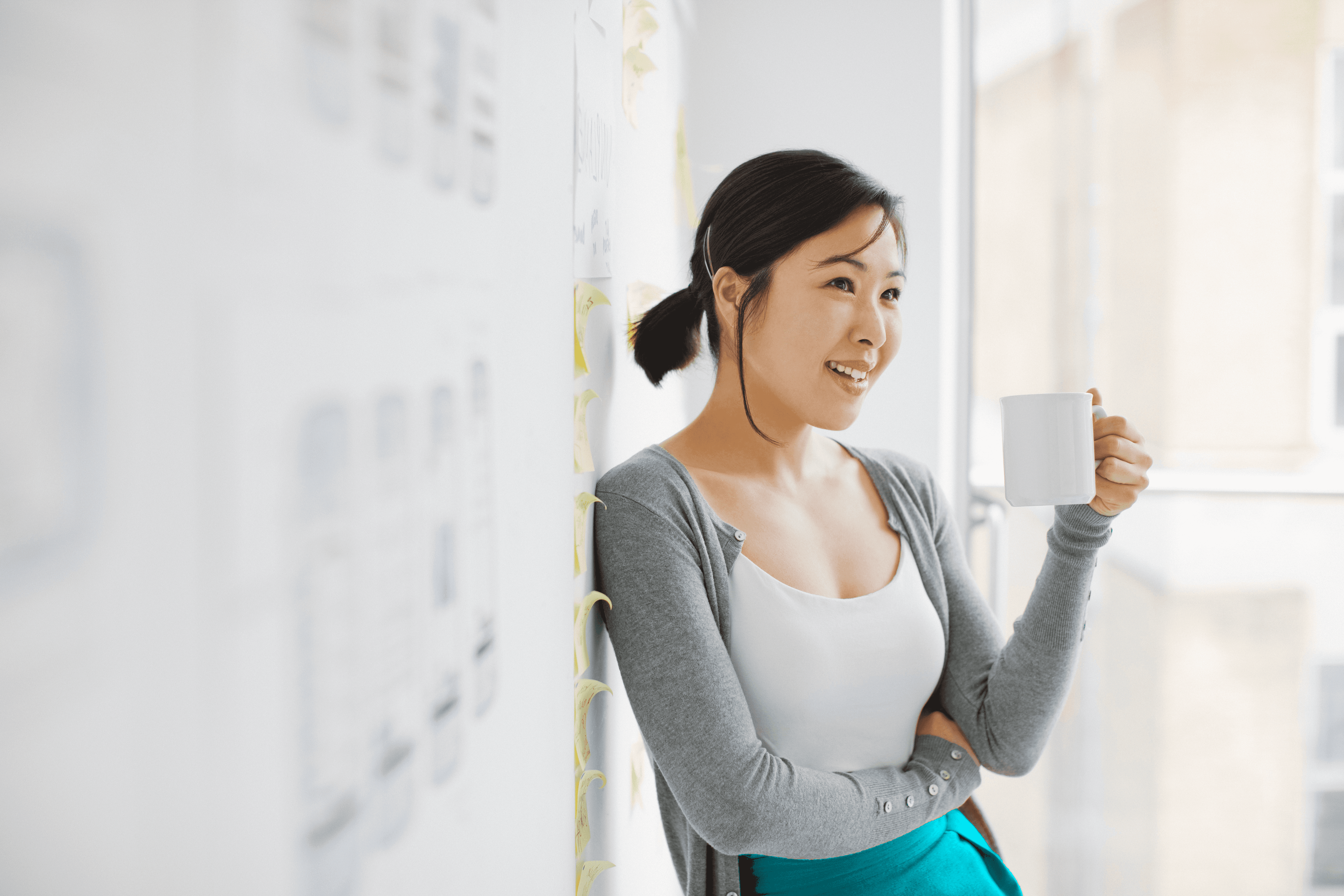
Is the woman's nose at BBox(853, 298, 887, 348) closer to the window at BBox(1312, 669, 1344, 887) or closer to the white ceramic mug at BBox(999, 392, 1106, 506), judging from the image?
the white ceramic mug at BBox(999, 392, 1106, 506)

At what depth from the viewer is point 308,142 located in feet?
0.84

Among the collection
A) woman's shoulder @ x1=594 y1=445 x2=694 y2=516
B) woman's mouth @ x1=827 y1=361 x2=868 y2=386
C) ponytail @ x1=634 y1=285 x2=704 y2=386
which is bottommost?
woman's shoulder @ x1=594 y1=445 x2=694 y2=516

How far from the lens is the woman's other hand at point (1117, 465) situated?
828 millimetres

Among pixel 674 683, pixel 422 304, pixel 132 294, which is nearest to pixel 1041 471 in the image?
pixel 674 683

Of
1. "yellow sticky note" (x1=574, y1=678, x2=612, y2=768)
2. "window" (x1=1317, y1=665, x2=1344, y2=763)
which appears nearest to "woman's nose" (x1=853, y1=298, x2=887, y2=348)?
"yellow sticky note" (x1=574, y1=678, x2=612, y2=768)

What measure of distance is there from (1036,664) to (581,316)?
0.61 metres

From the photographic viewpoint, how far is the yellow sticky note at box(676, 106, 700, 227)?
1.32 meters

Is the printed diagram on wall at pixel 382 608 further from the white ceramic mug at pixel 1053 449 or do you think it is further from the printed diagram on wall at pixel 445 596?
the white ceramic mug at pixel 1053 449

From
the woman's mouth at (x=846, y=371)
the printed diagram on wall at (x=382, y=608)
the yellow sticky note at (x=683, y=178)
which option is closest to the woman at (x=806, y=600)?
the woman's mouth at (x=846, y=371)

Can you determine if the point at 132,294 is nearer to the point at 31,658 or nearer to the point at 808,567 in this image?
the point at 31,658

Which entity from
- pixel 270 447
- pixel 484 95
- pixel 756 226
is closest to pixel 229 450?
pixel 270 447

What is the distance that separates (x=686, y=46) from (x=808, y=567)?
110 cm

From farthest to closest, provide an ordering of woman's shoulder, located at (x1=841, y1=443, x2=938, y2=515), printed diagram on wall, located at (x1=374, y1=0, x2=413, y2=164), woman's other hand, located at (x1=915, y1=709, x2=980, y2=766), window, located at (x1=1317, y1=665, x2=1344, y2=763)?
window, located at (x1=1317, y1=665, x2=1344, y2=763) < woman's shoulder, located at (x1=841, y1=443, x2=938, y2=515) < woman's other hand, located at (x1=915, y1=709, x2=980, y2=766) < printed diagram on wall, located at (x1=374, y1=0, x2=413, y2=164)

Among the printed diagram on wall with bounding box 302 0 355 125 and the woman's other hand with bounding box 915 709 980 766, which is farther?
the woman's other hand with bounding box 915 709 980 766
